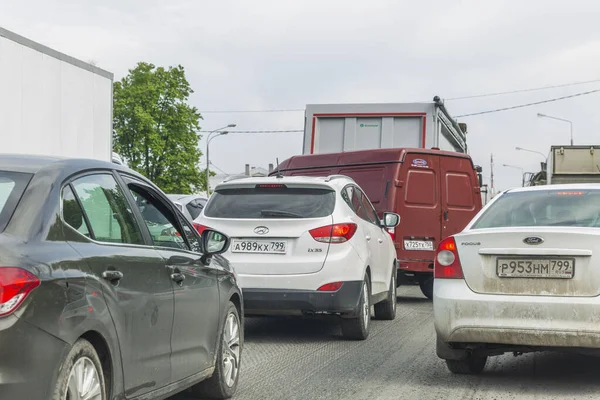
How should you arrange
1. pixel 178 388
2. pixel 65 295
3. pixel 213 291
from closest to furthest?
pixel 65 295, pixel 178 388, pixel 213 291

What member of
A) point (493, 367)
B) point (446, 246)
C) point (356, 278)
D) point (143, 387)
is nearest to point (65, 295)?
point (143, 387)

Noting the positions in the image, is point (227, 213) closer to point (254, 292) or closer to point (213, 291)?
point (254, 292)

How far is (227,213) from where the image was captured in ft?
33.9

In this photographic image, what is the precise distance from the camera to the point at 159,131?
220ft

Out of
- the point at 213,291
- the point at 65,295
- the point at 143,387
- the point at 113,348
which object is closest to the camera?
the point at 65,295

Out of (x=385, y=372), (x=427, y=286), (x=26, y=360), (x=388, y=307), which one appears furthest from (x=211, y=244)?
(x=427, y=286)

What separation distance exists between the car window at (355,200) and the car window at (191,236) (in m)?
4.05

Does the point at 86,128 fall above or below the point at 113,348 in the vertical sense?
above

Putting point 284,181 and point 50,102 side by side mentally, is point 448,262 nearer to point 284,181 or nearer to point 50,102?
point 284,181

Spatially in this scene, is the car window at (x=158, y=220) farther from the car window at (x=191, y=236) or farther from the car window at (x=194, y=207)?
the car window at (x=194, y=207)

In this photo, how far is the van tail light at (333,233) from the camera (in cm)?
995

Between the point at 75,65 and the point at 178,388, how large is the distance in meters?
10.5

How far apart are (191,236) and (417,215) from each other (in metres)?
9.00

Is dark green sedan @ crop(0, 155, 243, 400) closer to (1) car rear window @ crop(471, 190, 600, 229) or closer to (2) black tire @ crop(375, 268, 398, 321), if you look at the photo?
(1) car rear window @ crop(471, 190, 600, 229)
